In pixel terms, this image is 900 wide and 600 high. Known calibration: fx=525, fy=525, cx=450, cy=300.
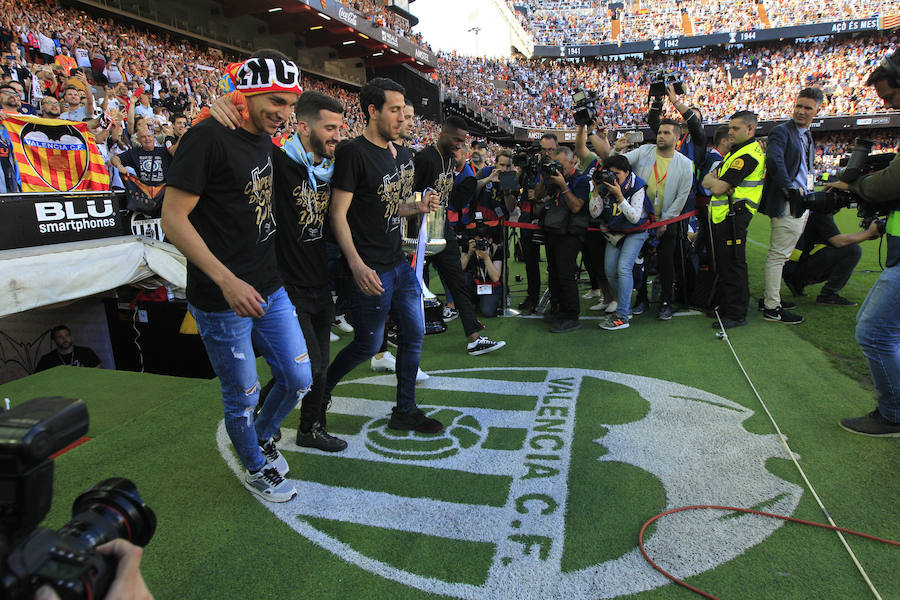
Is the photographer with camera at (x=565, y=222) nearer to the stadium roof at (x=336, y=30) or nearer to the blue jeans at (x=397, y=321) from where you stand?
the blue jeans at (x=397, y=321)

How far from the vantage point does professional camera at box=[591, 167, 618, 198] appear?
518cm

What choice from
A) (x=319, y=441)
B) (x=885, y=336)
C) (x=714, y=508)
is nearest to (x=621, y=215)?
(x=885, y=336)

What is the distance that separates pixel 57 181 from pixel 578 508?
5649mm

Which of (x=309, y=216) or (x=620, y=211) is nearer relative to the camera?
(x=309, y=216)

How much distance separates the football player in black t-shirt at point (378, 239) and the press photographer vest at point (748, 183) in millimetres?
3352

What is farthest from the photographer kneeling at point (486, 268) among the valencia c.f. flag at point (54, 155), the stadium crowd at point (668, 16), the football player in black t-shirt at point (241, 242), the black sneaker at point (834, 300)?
the stadium crowd at point (668, 16)

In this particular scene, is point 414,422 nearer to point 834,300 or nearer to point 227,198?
point 227,198

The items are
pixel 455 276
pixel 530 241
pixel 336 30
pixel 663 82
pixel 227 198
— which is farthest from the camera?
pixel 336 30

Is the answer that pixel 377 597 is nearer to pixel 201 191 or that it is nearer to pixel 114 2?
pixel 201 191

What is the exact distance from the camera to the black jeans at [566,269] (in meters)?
5.53

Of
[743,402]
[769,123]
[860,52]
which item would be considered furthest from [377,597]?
[860,52]

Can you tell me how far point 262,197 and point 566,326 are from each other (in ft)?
12.8

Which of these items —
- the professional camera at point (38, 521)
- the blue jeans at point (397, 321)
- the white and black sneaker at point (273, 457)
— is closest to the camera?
the professional camera at point (38, 521)

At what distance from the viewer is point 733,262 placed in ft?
17.0
